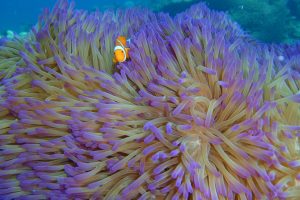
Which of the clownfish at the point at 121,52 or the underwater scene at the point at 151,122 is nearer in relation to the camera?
the underwater scene at the point at 151,122

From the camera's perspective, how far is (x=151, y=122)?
7.36 ft

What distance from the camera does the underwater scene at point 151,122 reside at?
212cm

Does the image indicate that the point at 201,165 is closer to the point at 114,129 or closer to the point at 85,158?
the point at 114,129

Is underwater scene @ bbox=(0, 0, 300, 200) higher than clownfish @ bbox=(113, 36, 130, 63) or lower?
lower

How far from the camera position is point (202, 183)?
204 cm

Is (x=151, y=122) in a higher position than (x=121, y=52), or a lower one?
lower

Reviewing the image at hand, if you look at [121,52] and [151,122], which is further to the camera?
[121,52]

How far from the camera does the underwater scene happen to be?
2.12m

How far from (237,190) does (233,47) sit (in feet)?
4.28

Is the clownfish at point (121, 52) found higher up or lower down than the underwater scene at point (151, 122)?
higher up

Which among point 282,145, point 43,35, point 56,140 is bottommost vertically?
point 282,145

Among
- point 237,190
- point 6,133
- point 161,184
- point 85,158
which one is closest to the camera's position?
point 237,190

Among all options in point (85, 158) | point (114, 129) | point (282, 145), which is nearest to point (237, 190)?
point (282, 145)

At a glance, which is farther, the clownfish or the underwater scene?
the clownfish
